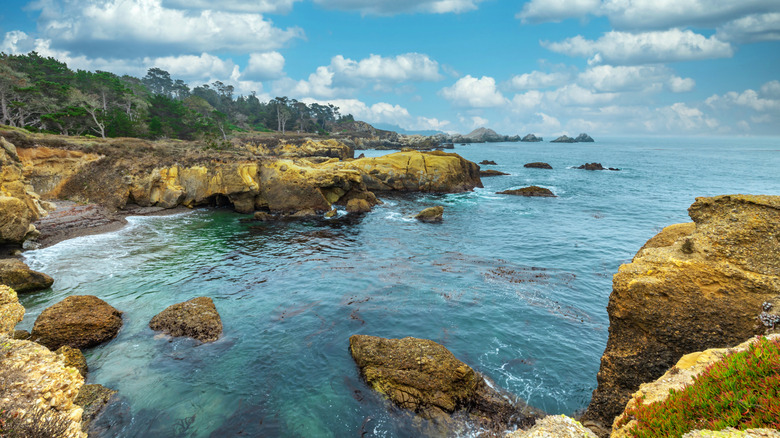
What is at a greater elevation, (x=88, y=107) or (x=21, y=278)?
(x=88, y=107)

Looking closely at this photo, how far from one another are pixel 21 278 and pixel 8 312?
9.27m

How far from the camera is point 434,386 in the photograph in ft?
35.7

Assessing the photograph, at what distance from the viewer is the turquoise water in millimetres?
10977

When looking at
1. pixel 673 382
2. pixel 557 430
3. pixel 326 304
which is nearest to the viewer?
pixel 673 382

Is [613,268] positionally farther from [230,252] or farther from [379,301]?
[230,252]

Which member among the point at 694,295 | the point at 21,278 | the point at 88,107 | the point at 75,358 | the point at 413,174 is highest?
the point at 88,107

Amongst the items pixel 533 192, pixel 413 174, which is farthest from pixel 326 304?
pixel 533 192

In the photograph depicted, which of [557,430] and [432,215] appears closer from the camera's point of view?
[557,430]

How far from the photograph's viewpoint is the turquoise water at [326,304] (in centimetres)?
1098

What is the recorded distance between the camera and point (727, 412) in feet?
16.5

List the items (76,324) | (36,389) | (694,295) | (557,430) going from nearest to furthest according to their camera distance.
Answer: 1. (557,430)
2. (36,389)
3. (694,295)
4. (76,324)

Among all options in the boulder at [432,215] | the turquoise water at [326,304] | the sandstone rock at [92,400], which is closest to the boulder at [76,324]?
the turquoise water at [326,304]

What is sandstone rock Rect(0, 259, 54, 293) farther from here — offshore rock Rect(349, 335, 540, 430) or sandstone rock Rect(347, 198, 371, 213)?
sandstone rock Rect(347, 198, 371, 213)

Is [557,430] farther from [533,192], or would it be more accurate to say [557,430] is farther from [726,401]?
[533,192]
